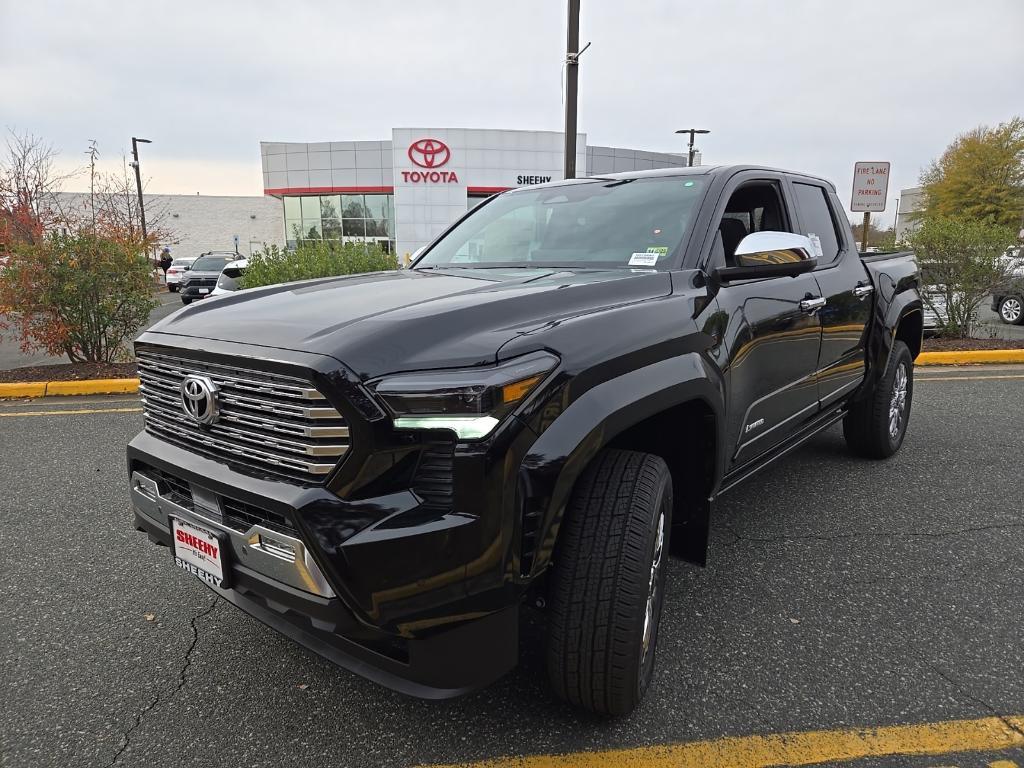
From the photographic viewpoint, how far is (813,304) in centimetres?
326

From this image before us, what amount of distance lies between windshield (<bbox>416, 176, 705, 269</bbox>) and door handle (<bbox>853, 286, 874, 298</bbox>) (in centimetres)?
143

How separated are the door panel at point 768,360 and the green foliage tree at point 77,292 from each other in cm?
768

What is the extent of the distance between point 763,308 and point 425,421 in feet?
5.81

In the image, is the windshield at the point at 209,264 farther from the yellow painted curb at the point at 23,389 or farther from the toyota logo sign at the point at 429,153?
the yellow painted curb at the point at 23,389

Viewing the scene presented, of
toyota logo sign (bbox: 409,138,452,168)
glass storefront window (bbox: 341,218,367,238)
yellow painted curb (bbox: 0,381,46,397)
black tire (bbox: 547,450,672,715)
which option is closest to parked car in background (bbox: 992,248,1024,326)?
black tire (bbox: 547,450,672,715)

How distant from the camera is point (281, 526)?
1801 mm

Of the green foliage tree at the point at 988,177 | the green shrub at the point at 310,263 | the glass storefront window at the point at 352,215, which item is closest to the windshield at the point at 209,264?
the green shrub at the point at 310,263

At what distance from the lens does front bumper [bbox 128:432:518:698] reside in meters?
1.72

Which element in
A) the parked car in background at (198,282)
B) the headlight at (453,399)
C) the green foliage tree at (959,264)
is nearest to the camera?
the headlight at (453,399)

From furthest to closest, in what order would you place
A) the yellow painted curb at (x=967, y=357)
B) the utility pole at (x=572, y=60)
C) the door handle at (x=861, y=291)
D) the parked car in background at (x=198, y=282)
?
the parked car in background at (x=198, y=282) < the utility pole at (x=572, y=60) < the yellow painted curb at (x=967, y=357) < the door handle at (x=861, y=291)

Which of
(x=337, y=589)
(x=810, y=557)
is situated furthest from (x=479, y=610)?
(x=810, y=557)

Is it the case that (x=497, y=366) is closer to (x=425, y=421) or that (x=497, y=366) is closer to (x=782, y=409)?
(x=425, y=421)

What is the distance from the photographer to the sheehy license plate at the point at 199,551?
1969 millimetres

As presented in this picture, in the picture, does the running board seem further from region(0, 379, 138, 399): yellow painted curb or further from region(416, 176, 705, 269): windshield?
region(0, 379, 138, 399): yellow painted curb
